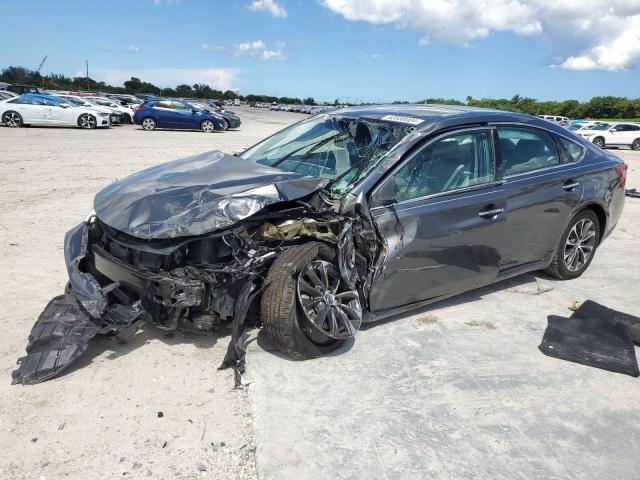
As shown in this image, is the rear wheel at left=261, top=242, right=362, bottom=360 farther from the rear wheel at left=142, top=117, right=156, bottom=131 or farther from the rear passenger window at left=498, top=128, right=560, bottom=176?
the rear wheel at left=142, top=117, right=156, bottom=131

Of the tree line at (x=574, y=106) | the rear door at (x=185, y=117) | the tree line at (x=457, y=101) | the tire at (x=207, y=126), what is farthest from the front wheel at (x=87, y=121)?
the tree line at (x=574, y=106)

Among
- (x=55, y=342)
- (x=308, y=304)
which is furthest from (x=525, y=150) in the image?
(x=55, y=342)

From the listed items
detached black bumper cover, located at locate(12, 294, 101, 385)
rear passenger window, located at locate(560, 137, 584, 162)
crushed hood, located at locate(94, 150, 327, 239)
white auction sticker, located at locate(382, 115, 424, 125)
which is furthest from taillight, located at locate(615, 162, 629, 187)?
detached black bumper cover, located at locate(12, 294, 101, 385)

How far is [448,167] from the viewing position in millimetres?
4148

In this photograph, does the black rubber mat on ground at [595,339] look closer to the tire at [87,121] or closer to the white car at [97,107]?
the tire at [87,121]

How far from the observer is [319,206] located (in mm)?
3732

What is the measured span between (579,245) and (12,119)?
22667mm

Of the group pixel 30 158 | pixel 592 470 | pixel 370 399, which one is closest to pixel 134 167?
pixel 30 158

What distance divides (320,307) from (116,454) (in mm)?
1521

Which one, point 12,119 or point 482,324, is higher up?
point 482,324

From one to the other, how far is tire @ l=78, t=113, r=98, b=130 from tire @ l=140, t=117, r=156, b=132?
2.60 m

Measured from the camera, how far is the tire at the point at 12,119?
21.2 metres

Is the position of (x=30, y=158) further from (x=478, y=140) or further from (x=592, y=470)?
(x=592, y=470)

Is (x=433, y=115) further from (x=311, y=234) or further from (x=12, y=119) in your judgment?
(x=12, y=119)
